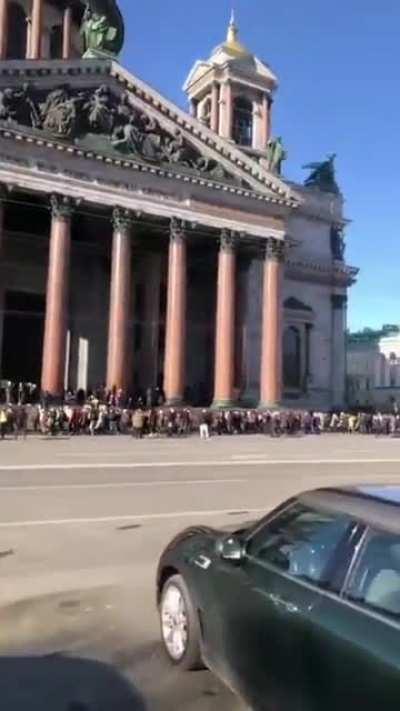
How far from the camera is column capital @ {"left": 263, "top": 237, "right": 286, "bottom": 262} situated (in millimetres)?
42594

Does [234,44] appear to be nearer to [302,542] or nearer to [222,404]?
[222,404]

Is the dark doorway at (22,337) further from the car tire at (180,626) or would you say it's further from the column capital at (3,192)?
the car tire at (180,626)

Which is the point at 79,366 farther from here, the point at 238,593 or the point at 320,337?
the point at 238,593

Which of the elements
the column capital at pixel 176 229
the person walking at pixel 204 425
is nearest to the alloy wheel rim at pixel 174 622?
the person walking at pixel 204 425

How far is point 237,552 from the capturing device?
174 inches

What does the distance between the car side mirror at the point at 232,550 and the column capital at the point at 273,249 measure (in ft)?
127

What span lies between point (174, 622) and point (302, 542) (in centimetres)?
137

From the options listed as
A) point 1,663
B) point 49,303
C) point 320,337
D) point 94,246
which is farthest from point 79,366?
point 1,663

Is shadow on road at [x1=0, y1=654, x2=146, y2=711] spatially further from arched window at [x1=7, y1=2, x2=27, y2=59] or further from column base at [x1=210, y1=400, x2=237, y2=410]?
arched window at [x1=7, y1=2, x2=27, y2=59]

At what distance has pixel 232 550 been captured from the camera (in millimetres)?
4434

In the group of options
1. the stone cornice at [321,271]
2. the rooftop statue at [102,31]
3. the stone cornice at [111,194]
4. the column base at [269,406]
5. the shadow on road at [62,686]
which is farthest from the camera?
→ the stone cornice at [321,271]

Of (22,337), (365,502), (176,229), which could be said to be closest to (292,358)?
(176,229)

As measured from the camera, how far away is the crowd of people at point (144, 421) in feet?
103

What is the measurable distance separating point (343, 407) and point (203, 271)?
1520cm
